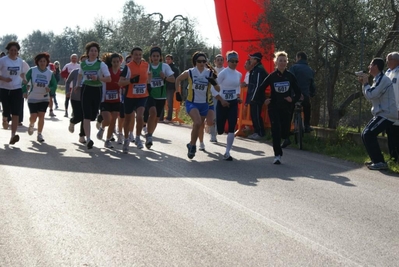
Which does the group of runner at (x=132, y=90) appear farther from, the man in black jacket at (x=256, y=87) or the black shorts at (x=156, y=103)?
the man in black jacket at (x=256, y=87)

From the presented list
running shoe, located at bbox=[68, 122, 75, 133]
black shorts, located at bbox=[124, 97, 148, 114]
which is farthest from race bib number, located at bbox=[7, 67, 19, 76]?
black shorts, located at bbox=[124, 97, 148, 114]

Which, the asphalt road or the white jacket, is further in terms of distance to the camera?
the white jacket

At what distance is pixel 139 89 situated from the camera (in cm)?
1320

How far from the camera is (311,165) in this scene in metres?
12.0

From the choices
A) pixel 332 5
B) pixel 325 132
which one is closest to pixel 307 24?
pixel 332 5

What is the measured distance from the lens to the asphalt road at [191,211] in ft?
19.3

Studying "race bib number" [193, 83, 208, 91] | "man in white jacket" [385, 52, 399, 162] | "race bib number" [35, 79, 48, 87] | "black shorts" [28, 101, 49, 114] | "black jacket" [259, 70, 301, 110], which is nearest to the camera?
"man in white jacket" [385, 52, 399, 162]

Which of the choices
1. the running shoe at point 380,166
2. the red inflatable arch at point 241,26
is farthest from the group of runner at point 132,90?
the red inflatable arch at point 241,26

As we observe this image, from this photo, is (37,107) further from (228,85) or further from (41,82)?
(228,85)

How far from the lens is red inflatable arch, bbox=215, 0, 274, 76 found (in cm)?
1844

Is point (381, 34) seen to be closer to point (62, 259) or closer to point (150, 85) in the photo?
point (150, 85)

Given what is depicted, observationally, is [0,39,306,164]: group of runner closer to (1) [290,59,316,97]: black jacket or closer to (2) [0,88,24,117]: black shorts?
(2) [0,88,24,117]: black shorts

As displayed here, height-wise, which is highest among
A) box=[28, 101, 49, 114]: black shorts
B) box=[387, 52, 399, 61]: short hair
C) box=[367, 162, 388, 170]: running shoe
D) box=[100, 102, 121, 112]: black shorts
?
box=[387, 52, 399, 61]: short hair

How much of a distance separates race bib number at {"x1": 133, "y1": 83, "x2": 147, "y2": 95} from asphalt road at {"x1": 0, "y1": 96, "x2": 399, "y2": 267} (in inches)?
47.3
